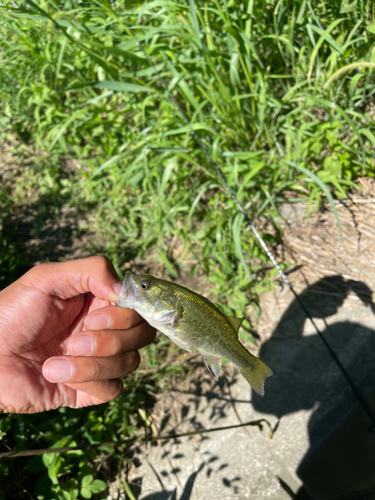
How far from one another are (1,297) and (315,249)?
2.25 meters

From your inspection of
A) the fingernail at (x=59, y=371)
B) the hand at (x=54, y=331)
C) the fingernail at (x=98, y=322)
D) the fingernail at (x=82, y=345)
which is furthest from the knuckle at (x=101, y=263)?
the fingernail at (x=59, y=371)

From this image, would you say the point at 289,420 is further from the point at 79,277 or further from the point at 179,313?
the point at 79,277

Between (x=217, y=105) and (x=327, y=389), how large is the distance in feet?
7.13

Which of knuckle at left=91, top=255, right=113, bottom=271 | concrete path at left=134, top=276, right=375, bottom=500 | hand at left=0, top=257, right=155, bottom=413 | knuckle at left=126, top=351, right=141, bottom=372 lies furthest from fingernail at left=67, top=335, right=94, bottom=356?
concrete path at left=134, top=276, right=375, bottom=500

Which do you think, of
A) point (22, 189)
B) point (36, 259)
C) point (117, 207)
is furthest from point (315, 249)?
point (22, 189)

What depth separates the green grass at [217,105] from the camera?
2.45m

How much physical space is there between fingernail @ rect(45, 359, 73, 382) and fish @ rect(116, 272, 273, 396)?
1.19 ft

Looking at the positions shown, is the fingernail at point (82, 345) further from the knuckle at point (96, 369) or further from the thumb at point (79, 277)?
the thumb at point (79, 277)

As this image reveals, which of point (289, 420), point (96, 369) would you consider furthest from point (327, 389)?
point (96, 369)

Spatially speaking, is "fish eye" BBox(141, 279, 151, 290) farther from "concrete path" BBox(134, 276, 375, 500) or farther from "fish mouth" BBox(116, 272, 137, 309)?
"concrete path" BBox(134, 276, 375, 500)

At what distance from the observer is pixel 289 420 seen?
256 cm

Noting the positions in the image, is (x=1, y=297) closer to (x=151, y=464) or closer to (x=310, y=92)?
(x=151, y=464)

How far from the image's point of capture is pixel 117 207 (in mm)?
3807

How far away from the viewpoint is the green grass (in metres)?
2.45
